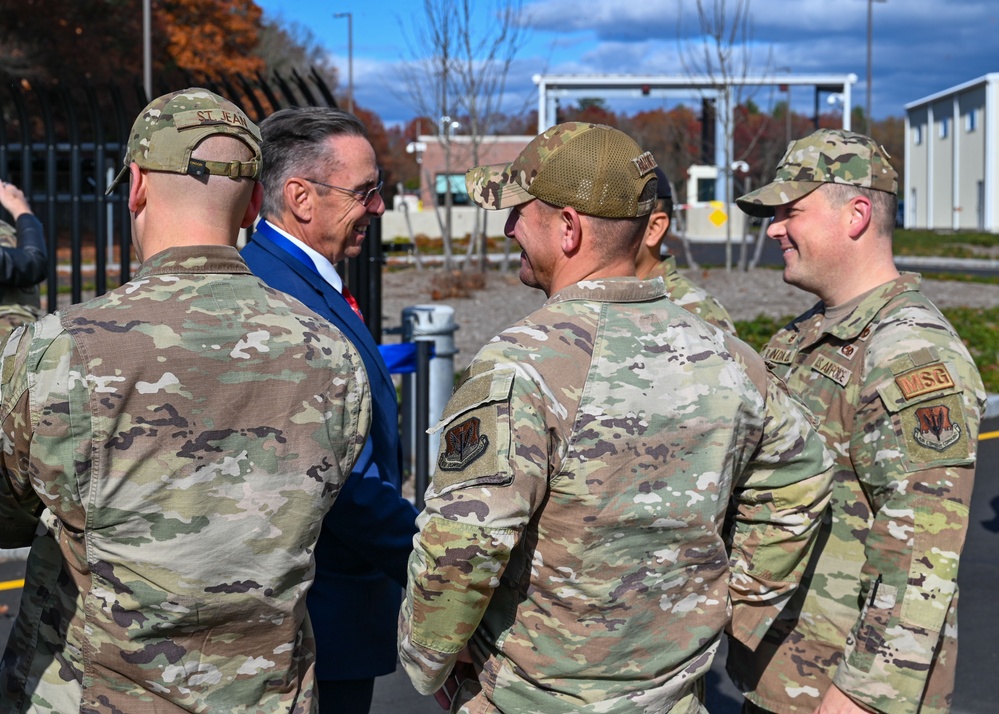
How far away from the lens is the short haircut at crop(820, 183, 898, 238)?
280 cm

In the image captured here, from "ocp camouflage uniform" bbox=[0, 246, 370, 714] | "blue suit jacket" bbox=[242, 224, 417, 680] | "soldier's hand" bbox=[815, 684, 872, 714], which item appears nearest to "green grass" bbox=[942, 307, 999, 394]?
"soldier's hand" bbox=[815, 684, 872, 714]

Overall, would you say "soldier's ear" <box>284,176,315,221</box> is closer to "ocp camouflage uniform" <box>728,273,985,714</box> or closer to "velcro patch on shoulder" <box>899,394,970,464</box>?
"ocp camouflage uniform" <box>728,273,985,714</box>

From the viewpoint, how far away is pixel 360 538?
8.45 ft

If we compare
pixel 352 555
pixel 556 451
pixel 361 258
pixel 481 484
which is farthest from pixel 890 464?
pixel 361 258

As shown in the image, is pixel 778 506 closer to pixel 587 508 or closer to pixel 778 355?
pixel 587 508

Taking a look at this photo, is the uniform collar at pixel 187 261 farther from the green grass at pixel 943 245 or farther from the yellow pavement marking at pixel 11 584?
the green grass at pixel 943 245

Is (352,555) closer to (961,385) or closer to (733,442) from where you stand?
(733,442)

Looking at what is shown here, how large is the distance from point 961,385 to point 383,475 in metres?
1.38

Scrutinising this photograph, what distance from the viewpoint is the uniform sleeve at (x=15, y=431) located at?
1.92m

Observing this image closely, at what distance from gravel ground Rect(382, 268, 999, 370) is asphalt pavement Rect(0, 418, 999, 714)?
628 cm

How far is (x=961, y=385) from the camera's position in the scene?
249 cm

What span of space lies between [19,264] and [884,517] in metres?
3.68

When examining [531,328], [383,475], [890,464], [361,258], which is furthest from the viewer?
[361,258]

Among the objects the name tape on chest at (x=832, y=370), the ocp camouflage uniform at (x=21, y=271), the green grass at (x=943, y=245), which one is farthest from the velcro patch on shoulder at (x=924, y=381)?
the green grass at (x=943, y=245)
